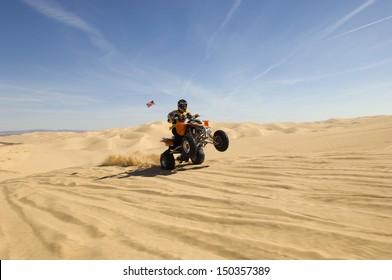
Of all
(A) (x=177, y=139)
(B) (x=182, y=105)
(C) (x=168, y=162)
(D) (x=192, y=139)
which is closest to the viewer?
(D) (x=192, y=139)

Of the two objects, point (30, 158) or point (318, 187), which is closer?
point (318, 187)

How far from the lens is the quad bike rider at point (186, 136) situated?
7086 millimetres

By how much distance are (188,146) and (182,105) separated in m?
1.07

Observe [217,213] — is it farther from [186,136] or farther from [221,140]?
[221,140]

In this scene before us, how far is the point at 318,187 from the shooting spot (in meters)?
4.20

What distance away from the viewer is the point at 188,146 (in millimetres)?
6910

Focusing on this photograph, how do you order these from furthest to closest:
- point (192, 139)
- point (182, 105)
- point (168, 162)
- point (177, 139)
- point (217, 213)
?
point (177, 139)
point (182, 105)
point (168, 162)
point (192, 139)
point (217, 213)

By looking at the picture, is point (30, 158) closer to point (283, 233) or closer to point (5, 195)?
point (5, 195)

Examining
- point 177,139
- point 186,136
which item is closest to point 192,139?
point 186,136

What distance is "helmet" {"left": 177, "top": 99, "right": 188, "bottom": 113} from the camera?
7.33 m

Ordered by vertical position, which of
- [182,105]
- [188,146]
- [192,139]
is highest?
[182,105]
